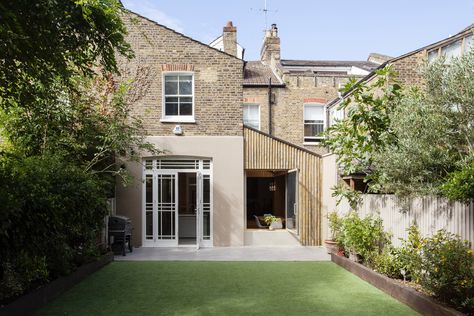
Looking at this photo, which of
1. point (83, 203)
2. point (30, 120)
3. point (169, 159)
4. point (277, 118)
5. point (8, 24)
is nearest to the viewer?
point (8, 24)

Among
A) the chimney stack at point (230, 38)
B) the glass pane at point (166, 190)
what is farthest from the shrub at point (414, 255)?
the chimney stack at point (230, 38)

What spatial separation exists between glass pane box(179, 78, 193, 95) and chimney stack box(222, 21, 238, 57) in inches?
208

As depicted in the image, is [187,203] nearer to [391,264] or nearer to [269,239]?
[269,239]

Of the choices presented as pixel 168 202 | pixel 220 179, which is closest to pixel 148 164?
pixel 168 202

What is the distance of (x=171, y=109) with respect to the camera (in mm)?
15352

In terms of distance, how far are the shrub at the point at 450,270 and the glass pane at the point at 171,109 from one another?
10119 millimetres

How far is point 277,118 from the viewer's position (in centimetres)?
2006

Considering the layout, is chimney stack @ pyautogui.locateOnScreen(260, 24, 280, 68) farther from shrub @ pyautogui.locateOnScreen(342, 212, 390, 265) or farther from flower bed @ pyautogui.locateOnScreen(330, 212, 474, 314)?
flower bed @ pyautogui.locateOnScreen(330, 212, 474, 314)

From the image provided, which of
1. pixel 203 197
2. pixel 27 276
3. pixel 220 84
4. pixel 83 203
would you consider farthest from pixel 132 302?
pixel 220 84

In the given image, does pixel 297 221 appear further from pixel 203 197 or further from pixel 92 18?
pixel 92 18

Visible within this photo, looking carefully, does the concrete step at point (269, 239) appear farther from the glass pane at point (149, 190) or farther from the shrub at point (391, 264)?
the shrub at point (391, 264)

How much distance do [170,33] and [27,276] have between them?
32.7ft

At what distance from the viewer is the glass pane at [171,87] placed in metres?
15.4

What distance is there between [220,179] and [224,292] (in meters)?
7.00
